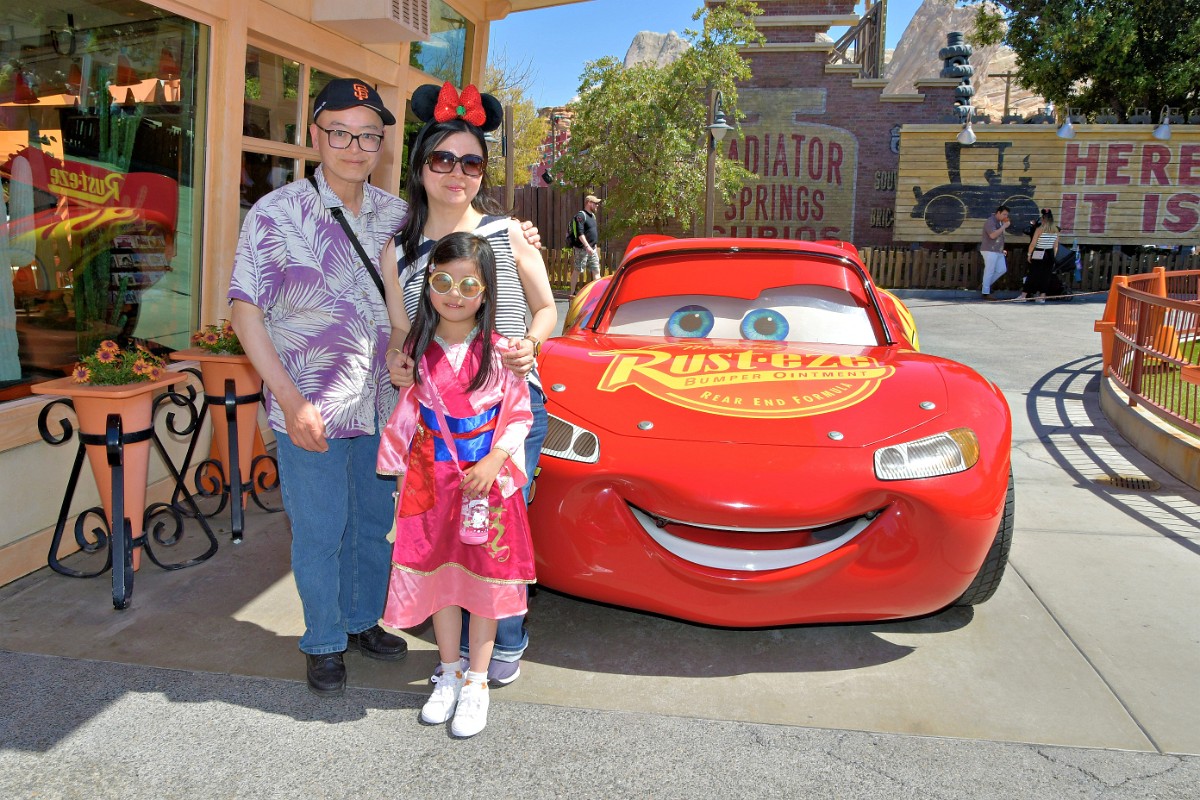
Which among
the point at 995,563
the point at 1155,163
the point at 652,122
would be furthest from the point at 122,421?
the point at 1155,163

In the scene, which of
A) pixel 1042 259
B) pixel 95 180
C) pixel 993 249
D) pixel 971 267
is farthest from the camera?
pixel 971 267

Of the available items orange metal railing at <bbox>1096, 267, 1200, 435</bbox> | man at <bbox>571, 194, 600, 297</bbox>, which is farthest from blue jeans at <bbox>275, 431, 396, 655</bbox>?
man at <bbox>571, 194, 600, 297</bbox>

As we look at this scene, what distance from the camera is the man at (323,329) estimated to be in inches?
107

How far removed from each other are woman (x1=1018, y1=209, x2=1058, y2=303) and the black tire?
1440 cm

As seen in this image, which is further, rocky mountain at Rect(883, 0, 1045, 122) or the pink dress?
rocky mountain at Rect(883, 0, 1045, 122)

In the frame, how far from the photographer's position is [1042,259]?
1642 centimetres

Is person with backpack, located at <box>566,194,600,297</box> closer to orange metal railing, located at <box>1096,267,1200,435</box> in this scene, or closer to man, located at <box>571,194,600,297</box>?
man, located at <box>571,194,600,297</box>

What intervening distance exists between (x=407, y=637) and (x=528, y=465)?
98 centimetres

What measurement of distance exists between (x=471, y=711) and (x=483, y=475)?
71 centimetres

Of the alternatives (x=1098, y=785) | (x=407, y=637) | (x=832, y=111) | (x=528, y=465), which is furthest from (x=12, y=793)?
(x=832, y=111)

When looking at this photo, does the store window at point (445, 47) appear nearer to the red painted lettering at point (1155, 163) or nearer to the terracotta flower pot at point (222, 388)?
the terracotta flower pot at point (222, 388)

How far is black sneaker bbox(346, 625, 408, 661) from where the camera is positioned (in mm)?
3174

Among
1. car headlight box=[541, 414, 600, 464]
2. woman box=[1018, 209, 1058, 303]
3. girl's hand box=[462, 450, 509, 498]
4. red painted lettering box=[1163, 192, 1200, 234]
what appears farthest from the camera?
red painted lettering box=[1163, 192, 1200, 234]

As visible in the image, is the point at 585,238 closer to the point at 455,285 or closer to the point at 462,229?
the point at 462,229
